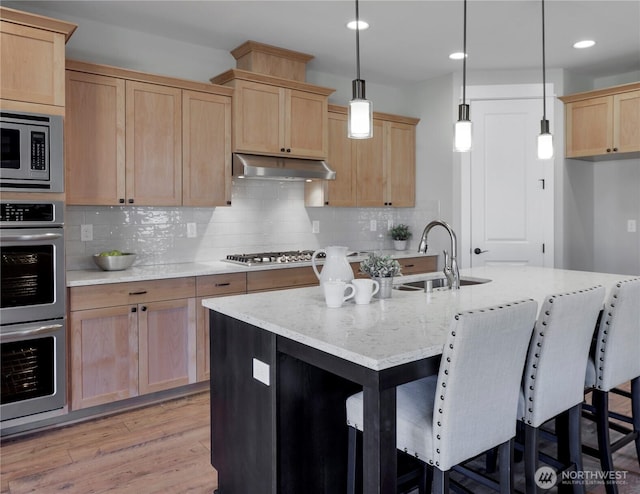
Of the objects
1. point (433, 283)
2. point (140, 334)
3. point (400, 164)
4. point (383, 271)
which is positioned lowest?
point (140, 334)

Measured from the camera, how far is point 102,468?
8.49 ft

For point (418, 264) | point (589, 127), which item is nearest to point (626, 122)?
point (589, 127)

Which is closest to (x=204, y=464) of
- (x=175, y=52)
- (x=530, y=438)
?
(x=530, y=438)

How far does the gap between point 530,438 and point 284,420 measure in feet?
2.96

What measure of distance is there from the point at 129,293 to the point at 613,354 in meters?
2.70

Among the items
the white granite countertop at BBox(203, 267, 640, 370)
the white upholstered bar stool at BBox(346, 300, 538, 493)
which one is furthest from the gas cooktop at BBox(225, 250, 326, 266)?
the white upholstered bar stool at BBox(346, 300, 538, 493)

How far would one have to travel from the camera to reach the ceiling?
3434 mm

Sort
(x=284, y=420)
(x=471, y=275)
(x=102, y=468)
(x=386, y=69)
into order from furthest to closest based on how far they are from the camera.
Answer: (x=386, y=69)
(x=471, y=275)
(x=102, y=468)
(x=284, y=420)

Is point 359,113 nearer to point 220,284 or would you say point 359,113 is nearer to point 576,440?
point 576,440

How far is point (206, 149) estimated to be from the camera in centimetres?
389

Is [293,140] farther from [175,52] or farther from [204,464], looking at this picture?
[204,464]

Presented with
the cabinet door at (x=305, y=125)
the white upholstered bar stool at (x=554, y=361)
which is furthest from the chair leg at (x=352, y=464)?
the cabinet door at (x=305, y=125)

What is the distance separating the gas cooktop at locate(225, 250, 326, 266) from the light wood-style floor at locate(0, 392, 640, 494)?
1.19m

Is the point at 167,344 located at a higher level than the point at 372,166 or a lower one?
lower
